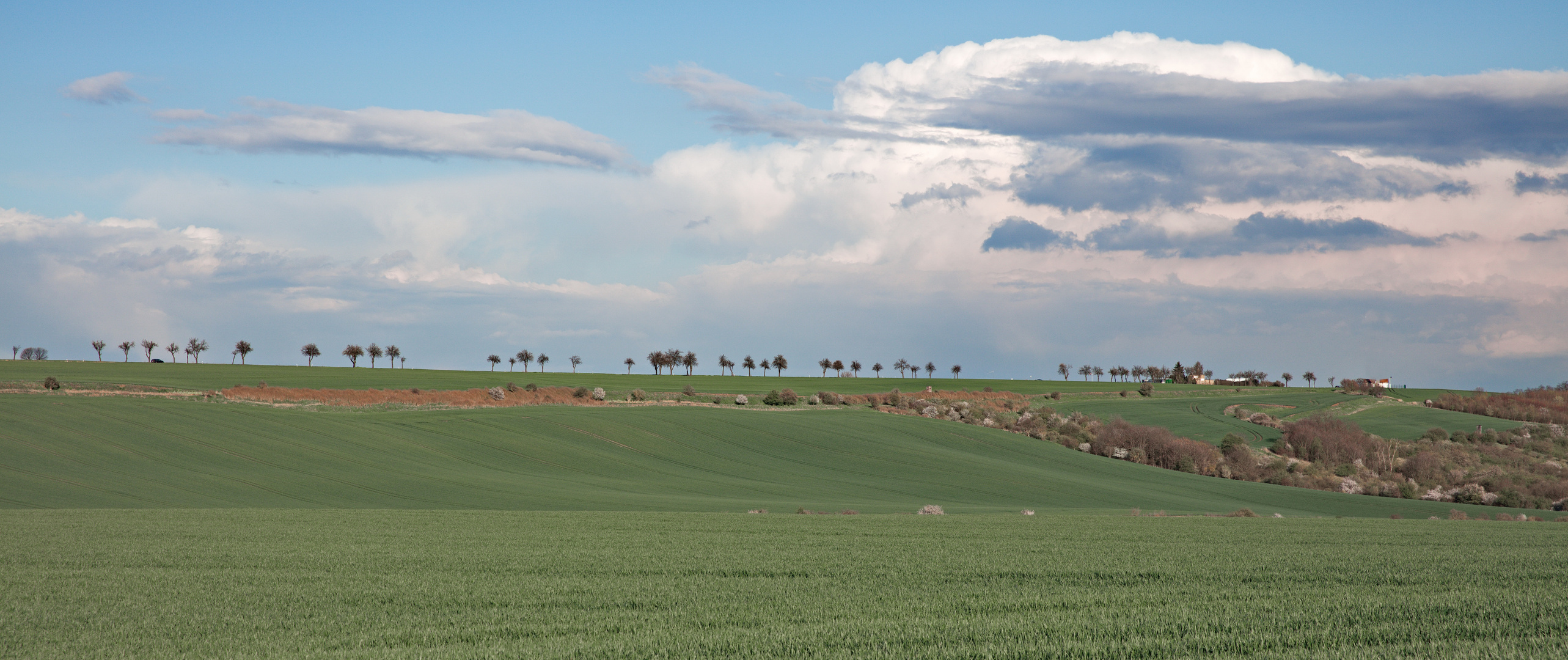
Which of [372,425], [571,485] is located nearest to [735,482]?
[571,485]

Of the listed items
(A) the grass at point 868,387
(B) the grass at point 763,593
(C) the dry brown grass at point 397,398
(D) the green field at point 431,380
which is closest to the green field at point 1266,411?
(A) the grass at point 868,387

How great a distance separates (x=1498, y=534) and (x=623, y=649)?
745 inches

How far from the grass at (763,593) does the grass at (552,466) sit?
10.2 meters

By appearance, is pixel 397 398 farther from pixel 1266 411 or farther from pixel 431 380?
pixel 1266 411

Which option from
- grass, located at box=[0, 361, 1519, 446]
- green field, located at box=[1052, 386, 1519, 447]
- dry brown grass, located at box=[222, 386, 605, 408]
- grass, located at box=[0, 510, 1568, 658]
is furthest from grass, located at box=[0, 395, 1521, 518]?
green field, located at box=[1052, 386, 1519, 447]

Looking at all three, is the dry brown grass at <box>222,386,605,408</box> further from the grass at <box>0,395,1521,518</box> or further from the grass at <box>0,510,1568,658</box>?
the grass at <box>0,510,1568,658</box>

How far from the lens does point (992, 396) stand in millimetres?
98562

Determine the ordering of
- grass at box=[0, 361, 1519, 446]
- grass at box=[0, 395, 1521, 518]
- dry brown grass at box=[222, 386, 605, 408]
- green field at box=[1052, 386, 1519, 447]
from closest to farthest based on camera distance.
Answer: grass at box=[0, 395, 1521, 518] → dry brown grass at box=[222, 386, 605, 408] → green field at box=[1052, 386, 1519, 447] → grass at box=[0, 361, 1519, 446]

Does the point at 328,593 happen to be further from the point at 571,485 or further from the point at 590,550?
the point at 571,485

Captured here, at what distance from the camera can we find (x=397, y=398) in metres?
63.6

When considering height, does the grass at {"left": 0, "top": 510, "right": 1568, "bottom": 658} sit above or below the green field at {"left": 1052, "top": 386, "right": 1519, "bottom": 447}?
above

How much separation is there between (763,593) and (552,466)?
3080cm

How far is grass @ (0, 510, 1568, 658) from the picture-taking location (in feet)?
26.1

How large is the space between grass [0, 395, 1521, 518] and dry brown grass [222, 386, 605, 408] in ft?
24.3
